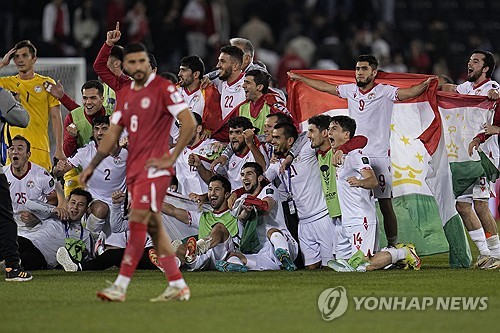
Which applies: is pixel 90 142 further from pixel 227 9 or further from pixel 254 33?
pixel 227 9

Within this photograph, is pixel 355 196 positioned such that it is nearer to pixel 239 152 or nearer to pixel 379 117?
pixel 379 117

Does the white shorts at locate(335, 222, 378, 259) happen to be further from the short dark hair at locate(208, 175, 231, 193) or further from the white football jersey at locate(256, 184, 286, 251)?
the short dark hair at locate(208, 175, 231, 193)

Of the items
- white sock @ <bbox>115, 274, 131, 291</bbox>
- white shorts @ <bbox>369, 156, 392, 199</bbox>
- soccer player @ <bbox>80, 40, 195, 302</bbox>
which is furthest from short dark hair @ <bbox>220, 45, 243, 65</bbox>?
Result: white sock @ <bbox>115, 274, 131, 291</bbox>

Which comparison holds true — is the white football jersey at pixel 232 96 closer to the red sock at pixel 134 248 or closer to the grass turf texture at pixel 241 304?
the grass turf texture at pixel 241 304

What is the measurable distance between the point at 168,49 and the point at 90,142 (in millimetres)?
9293

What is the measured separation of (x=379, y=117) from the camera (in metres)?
12.3

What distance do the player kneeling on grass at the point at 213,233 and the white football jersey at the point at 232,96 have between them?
129cm

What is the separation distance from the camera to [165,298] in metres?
8.73

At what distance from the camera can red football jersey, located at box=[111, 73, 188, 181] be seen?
873 cm

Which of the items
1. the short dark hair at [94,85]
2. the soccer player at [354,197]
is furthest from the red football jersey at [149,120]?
the short dark hair at [94,85]

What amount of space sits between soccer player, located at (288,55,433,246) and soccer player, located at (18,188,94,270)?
3.26 metres

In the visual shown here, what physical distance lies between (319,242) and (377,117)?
155 cm

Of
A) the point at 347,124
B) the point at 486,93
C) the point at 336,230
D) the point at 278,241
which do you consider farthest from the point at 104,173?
the point at 486,93

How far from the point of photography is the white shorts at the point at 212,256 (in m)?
12.0
